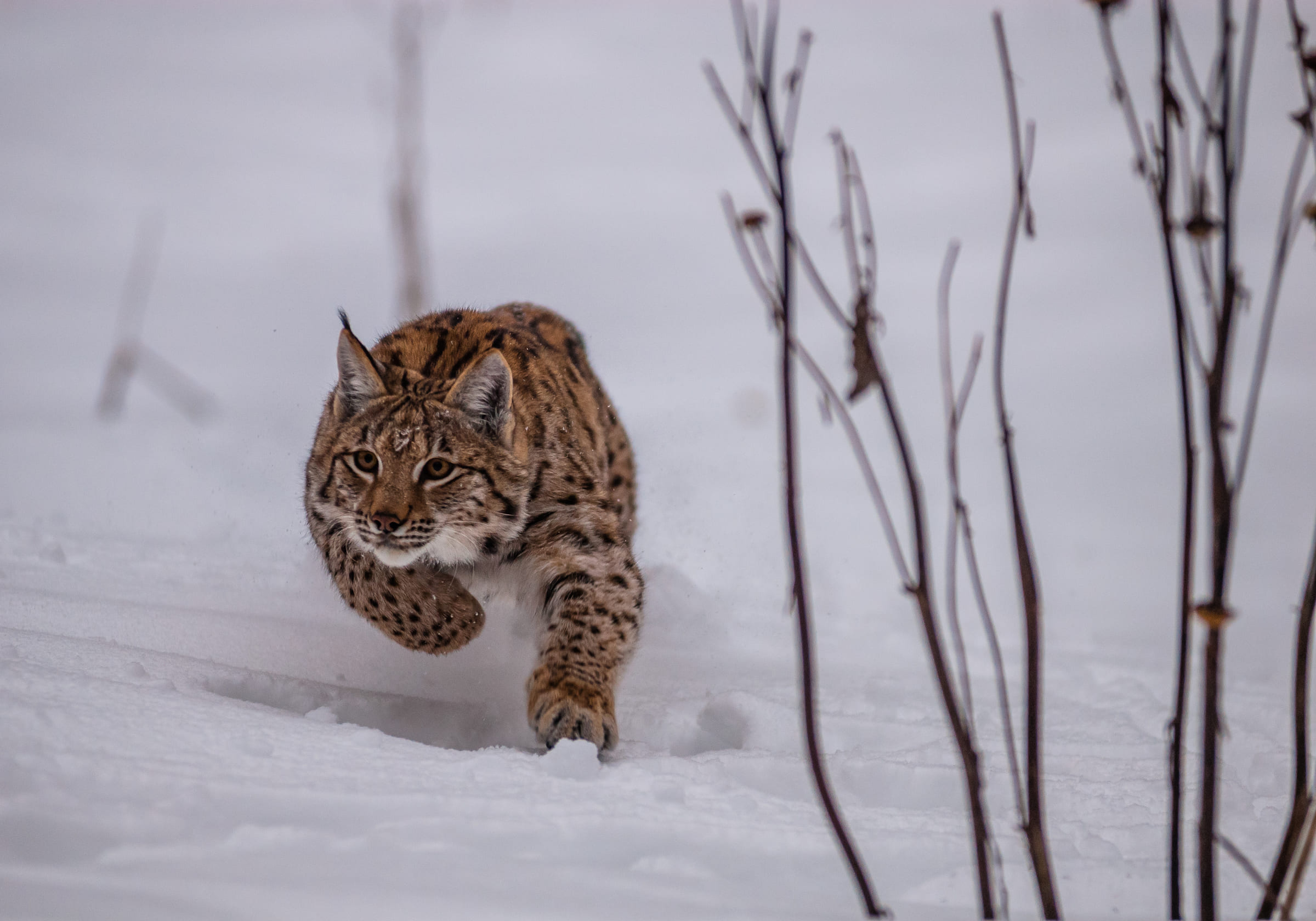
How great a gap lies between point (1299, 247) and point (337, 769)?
38.3ft

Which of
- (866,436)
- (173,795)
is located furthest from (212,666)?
(866,436)

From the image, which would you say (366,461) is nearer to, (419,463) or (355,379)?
(419,463)

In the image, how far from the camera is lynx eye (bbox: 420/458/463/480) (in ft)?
12.1

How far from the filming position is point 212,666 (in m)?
3.40

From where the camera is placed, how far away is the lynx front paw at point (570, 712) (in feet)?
10.9

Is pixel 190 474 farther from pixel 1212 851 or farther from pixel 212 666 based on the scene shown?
pixel 1212 851

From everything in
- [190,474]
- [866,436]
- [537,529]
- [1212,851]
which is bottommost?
[1212,851]

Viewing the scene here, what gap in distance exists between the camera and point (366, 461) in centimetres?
372

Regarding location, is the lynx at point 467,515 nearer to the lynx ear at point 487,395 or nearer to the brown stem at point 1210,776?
the lynx ear at point 487,395

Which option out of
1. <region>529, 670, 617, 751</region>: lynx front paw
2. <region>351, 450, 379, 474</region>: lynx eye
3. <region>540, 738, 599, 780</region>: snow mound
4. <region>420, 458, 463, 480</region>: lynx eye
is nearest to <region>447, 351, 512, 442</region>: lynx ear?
<region>420, 458, 463, 480</region>: lynx eye

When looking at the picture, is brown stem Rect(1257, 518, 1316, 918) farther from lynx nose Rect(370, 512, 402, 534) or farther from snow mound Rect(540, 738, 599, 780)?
lynx nose Rect(370, 512, 402, 534)

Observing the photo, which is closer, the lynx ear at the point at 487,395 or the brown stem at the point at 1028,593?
the brown stem at the point at 1028,593

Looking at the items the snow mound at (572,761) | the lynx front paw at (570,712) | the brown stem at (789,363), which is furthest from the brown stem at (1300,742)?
the lynx front paw at (570,712)

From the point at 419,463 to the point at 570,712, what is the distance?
2.99 feet
